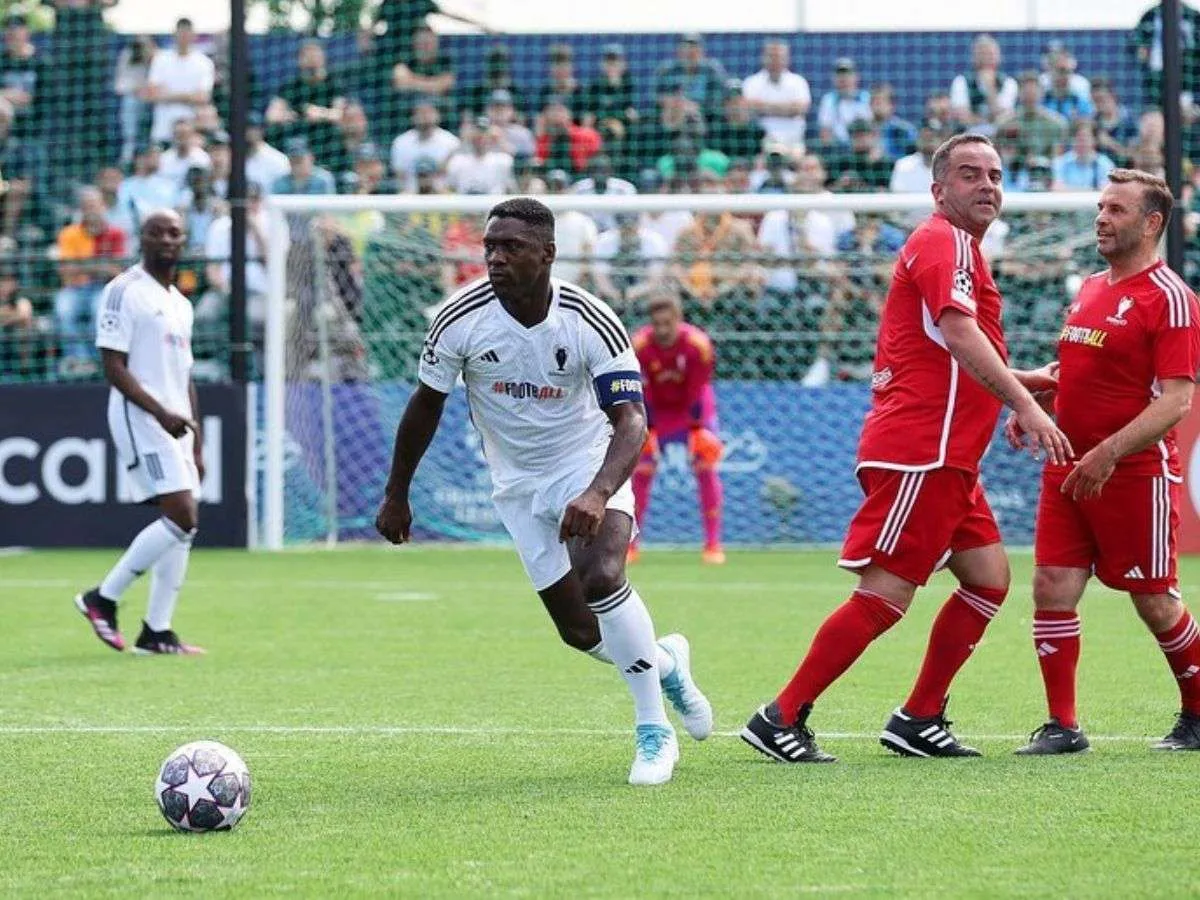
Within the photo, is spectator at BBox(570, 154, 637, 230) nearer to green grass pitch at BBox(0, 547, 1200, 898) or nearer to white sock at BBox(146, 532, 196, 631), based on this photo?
green grass pitch at BBox(0, 547, 1200, 898)

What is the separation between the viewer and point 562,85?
21.4 metres

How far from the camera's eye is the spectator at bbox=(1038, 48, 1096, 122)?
65.8 feet

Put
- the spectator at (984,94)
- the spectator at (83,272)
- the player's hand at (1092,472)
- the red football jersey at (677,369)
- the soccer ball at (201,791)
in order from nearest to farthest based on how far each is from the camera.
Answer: the soccer ball at (201,791) → the player's hand at (1092,472) → the red football jersey at (677,369) → the spectator at (83,272) → the spectator at (984,94)

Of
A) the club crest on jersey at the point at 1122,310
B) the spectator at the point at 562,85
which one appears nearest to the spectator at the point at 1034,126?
the spectator at the point at 562,85

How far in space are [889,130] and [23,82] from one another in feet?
29.7

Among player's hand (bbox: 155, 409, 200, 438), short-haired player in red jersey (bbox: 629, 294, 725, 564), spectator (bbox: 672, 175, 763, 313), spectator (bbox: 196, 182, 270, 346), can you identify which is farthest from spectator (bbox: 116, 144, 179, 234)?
player's hand (bbox: 155, 409, 200, 438)

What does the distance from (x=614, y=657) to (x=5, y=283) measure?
15.0m

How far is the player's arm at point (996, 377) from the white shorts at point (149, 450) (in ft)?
18.2

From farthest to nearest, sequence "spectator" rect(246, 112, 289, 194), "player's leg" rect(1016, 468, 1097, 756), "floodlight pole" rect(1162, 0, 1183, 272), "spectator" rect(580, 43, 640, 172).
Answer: "spectator" rect(246, 112, 289, 194) < "spectator" rect(580, 43, 640, 172) < "floodlight pole" rect(1162, 0, 1183, 272) < "player's leg" rect(1016, 468, 1097, 756)

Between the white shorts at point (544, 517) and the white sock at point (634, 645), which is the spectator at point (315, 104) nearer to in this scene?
the white shorts at point (544, 517)

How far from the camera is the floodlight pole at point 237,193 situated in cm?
A: 1861

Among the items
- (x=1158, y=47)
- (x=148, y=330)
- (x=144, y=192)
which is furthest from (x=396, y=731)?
(x=144, y=192)

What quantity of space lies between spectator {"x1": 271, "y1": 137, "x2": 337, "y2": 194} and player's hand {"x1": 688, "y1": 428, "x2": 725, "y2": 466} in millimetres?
5378

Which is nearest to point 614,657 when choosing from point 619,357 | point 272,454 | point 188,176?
point 619,357
